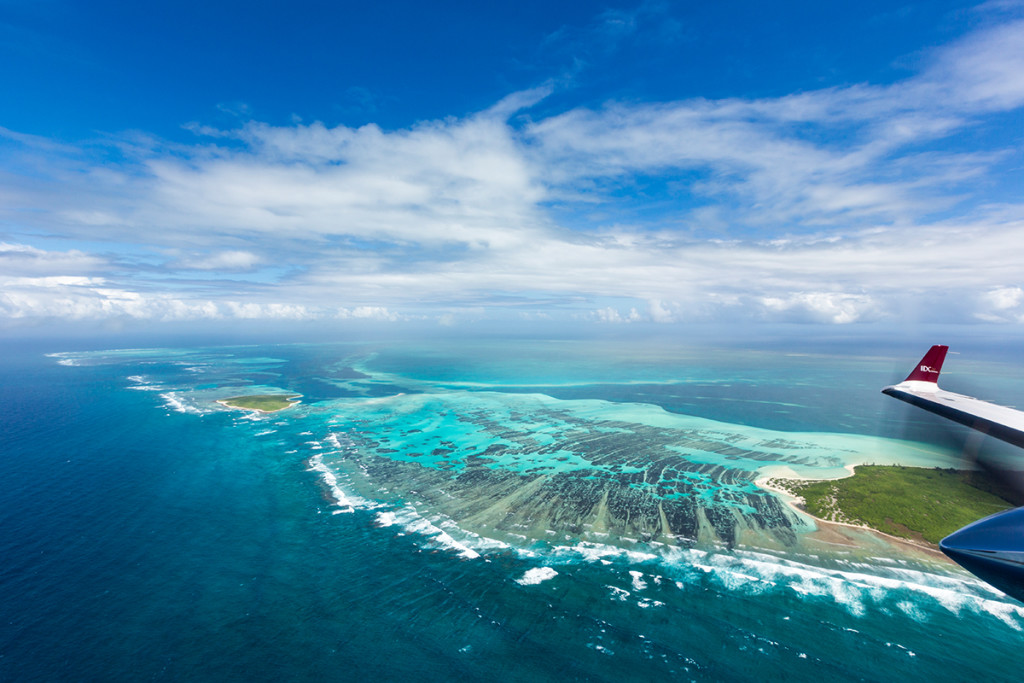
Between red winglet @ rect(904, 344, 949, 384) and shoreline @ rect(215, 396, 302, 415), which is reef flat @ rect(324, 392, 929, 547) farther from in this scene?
red winglet @ rect(904, 344, 949, 384)

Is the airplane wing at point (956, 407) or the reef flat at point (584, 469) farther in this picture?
the reef flat at point (584, 469)

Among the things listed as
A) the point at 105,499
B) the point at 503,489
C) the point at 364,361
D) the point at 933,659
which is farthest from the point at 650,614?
the point at 364,361

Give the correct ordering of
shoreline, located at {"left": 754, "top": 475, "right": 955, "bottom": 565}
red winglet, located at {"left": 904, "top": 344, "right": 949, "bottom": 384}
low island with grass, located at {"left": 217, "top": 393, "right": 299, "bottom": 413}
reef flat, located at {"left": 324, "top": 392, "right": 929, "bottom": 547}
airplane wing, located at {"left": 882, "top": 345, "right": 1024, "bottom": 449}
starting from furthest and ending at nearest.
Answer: low island with grass, located at {"left": 217, "top": 393, "right": 299, "bottom": 413}, red winglet, located at {"left": 904, "top": 344, "right": 949, "bottom": 384}, reef flat, located at {"left": 324, "top": 392, "right": 929, "bottom": 547}, shoreline, located at {"left": 754, "top": 475, "right": 955, "bottom": 565}, airplane wing, located at {"left": 882, "top": 345, "right": 1024, "bottom": 449}

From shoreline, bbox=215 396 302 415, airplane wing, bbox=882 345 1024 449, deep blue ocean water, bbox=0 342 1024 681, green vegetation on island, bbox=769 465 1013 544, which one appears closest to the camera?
deep blue ocean water, bbox=0 342 1024 681

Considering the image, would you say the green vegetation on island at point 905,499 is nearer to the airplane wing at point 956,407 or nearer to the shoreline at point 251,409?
the airplane wing at point 956,407

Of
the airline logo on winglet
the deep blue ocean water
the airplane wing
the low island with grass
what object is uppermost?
the airline logo on winglet

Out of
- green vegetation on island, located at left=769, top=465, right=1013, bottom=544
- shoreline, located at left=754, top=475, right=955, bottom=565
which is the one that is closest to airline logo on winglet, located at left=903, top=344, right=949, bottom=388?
green vegetation on island, located at left=769, top=465, right=1013, bottom=544

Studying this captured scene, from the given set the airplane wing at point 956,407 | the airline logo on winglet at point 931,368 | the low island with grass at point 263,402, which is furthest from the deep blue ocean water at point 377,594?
the low island with grass at point 263,402
